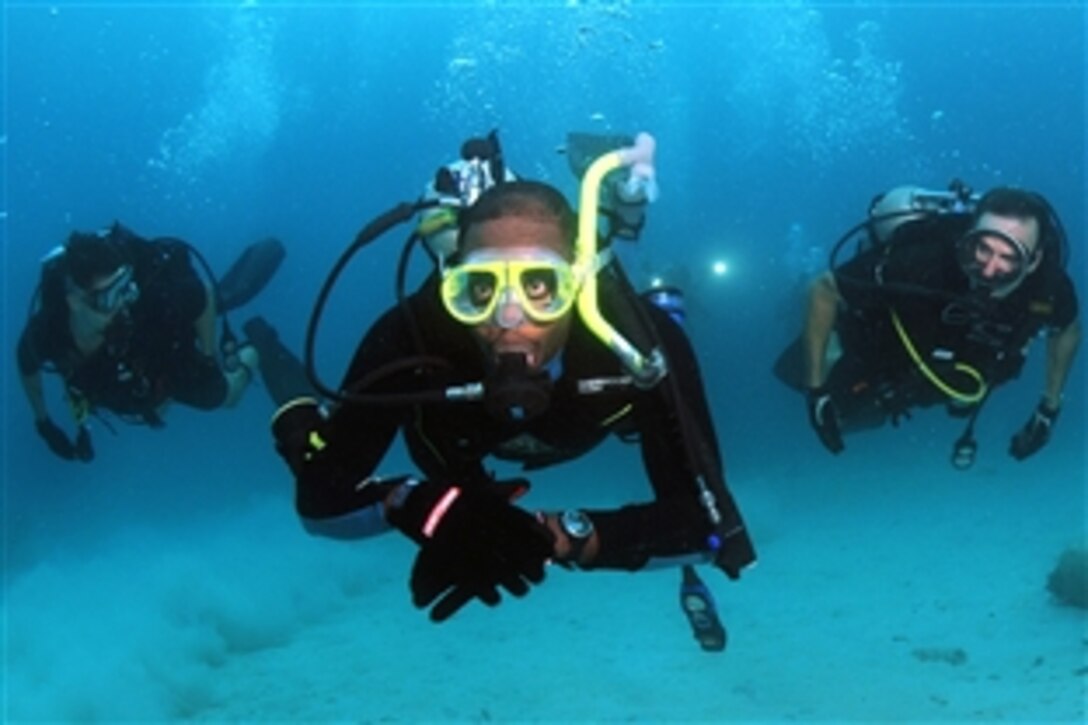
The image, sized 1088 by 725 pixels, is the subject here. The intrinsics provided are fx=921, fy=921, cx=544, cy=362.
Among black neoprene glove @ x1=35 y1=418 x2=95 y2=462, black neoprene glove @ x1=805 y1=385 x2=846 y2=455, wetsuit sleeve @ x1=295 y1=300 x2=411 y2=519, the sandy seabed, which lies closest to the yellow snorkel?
wetsuit sleeve @ x1=295 y1=300 x2=411 y2=519

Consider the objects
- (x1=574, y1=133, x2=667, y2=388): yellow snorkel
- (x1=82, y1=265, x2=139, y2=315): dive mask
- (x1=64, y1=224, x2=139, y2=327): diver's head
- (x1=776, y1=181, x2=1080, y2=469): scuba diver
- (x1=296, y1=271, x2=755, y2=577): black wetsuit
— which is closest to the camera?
(x1=574, y1=133, x2=667, y2=388): yellow snorkel

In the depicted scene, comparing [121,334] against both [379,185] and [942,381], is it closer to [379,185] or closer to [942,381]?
[942,381]

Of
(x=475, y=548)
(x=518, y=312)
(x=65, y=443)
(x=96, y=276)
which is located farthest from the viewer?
(x=65, y=443)

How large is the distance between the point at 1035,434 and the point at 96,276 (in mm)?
7379

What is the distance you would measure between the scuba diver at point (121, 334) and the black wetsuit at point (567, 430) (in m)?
4.31

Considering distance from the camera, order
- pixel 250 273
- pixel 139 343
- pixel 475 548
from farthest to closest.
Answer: pixel 250 273
pixel 139 343
pixel 475 548

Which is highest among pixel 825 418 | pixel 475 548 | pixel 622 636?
pixel 475 548

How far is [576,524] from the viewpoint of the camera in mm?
3643

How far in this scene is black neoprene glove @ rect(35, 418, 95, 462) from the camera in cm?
824

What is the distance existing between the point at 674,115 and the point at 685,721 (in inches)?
2052

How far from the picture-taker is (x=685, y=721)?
6934 millimetres

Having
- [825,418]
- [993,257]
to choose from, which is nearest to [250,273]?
[825,418]

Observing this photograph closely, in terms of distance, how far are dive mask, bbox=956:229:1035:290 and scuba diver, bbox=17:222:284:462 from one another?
6306 millimetres

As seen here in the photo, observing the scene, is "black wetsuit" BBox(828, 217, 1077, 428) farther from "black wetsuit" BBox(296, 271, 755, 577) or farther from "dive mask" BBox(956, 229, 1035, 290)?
"black wetsuit" BBox(296, 271, 755, 577)
